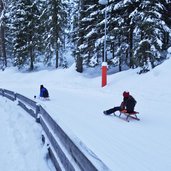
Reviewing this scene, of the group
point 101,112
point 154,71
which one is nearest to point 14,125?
point 101,112

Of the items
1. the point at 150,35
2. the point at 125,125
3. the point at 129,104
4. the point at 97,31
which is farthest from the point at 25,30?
the point at 125,125

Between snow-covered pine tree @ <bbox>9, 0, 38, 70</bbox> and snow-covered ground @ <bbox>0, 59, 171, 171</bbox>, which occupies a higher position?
snow-covered pine tree @ <bbox>9, 0, 38, 70</bbox>

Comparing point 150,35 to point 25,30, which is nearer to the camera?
point 150,35

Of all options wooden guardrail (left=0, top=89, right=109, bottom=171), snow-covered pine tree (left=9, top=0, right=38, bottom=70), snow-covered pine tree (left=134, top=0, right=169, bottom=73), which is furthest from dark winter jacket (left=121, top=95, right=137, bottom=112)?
snow-covered pine tree (left=9, top=0, right=38, bottom=70)

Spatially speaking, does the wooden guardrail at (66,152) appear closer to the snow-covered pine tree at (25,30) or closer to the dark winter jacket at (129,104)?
the dark winter jacket at (129,104)

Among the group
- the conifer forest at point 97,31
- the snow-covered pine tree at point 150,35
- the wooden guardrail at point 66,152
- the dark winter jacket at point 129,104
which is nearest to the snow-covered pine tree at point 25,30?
the conifer forest at point 97,31

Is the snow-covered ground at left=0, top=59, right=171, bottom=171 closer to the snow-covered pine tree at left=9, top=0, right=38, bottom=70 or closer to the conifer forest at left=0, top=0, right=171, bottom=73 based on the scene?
the conifer forest at left=0, top=0, right=171, bottom=73

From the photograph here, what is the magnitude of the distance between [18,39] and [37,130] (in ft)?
95.9

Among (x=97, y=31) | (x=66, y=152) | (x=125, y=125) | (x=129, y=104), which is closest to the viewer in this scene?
(x=66, y=152)

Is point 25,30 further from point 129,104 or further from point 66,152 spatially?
point 66,152

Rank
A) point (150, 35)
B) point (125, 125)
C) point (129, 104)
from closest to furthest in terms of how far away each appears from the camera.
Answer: point (125, 125)
point (129, 104)
point (150, 35)

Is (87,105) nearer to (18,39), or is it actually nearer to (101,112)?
(101,112)

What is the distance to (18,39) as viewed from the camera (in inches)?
1443

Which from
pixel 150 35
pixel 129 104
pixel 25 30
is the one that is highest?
pixel 25 30
